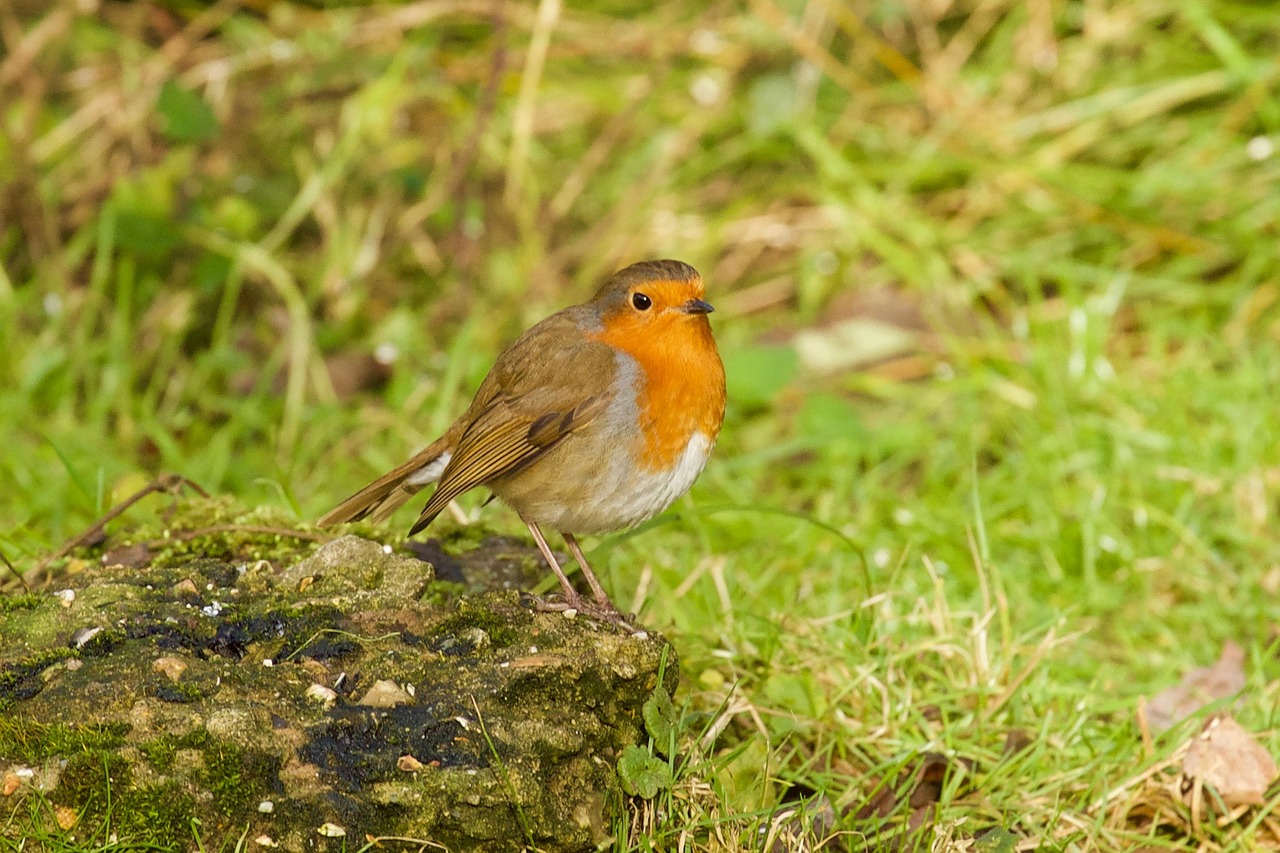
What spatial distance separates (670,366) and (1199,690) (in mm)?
1658

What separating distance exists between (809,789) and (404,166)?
4.17 meters

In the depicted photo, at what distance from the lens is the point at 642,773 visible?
9.08 feet

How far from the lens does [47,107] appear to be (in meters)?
6.57

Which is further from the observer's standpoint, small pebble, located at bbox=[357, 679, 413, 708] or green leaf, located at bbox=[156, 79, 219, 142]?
green leaf, located at bbox=[156, 79, 219, 142]

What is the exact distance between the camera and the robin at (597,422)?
330cm

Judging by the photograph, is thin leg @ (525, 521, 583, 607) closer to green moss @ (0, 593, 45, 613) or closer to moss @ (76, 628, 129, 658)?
moss @ (76, 628, 129, 658)

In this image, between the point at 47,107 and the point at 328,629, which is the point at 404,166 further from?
the point at 328,629

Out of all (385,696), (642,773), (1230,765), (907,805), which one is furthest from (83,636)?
(1230,765)

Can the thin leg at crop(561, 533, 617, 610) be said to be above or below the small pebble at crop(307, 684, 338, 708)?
below

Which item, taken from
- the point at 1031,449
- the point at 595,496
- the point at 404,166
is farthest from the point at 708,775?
the point at 404,166

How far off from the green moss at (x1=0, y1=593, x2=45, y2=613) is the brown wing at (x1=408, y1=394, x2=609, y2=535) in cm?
85

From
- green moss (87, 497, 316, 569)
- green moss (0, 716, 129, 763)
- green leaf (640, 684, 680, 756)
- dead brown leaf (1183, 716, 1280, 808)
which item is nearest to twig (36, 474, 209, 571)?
green moss (87, 497, 316, 569)

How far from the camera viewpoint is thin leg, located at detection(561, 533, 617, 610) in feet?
10.7

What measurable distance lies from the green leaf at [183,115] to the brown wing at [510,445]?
2941 mm
